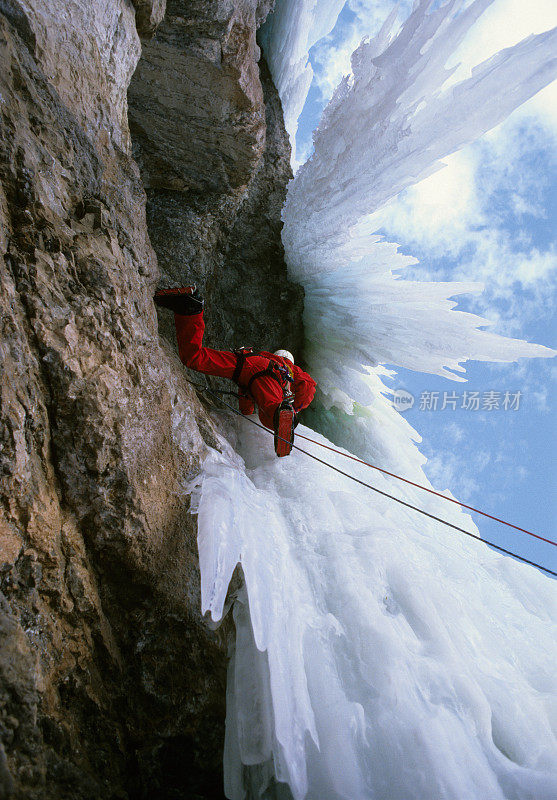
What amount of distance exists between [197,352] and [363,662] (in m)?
2.33

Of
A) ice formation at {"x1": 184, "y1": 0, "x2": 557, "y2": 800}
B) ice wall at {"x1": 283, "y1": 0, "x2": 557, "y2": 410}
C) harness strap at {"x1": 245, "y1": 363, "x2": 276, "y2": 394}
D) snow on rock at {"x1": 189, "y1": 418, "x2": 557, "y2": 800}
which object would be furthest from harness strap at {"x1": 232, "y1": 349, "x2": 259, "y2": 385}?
ice wall at {"x1": 283, "y1": 0, "x2": 557, "y2": 410}

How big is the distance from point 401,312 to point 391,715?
348cm

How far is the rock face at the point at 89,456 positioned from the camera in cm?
146

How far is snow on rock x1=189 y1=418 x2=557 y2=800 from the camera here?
5.33ft

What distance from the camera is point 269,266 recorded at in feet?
16.4

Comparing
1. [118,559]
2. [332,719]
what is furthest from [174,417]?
[332,719]

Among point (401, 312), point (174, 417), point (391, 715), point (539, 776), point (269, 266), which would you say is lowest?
point (539, 776)

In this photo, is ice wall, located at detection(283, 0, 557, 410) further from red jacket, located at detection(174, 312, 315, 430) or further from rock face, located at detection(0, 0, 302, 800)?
red jacket, located at detection(174, 312, 315, 430)

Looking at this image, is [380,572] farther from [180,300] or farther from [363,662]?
[180,300]

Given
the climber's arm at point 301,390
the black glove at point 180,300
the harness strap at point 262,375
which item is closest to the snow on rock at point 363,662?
the harness strap at point 262,375

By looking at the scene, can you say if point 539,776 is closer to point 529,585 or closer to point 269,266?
point 529,585

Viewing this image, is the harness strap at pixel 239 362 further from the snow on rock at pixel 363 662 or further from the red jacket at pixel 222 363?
the snow on rock at pixel 363 662

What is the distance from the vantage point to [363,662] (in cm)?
190

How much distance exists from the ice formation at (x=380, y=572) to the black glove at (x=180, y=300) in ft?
3.55
